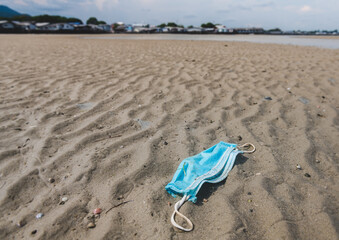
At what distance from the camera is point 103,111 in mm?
2605

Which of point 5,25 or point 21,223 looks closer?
point 21,223

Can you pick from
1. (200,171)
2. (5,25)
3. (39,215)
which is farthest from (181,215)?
(5,25)

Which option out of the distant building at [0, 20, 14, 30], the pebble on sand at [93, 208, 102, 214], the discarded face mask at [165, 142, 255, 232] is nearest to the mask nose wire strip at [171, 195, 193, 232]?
the discarded face mask at [165, 142, 255, 232]

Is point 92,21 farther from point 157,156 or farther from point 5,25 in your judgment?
point 157,156

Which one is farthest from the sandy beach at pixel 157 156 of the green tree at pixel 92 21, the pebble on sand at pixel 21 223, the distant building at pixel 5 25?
the green tree at pixel 92 21

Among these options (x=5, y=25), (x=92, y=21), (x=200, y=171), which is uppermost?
(x=200, y=171)

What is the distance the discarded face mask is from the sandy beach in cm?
5

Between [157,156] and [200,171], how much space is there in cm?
38

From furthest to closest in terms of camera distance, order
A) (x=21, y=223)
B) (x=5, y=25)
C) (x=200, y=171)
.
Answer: (x=5, y=25)
(x=200, y=171)
(x=21, y=223)

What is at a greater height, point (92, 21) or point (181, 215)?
point (181, 215)

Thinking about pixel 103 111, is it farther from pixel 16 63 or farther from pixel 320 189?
pixel 16 63

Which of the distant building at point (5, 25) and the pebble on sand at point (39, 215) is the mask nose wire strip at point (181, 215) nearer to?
the pebble on sand at point (39, 215)

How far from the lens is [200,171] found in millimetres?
1717

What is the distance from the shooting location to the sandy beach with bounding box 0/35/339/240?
1.30 m
